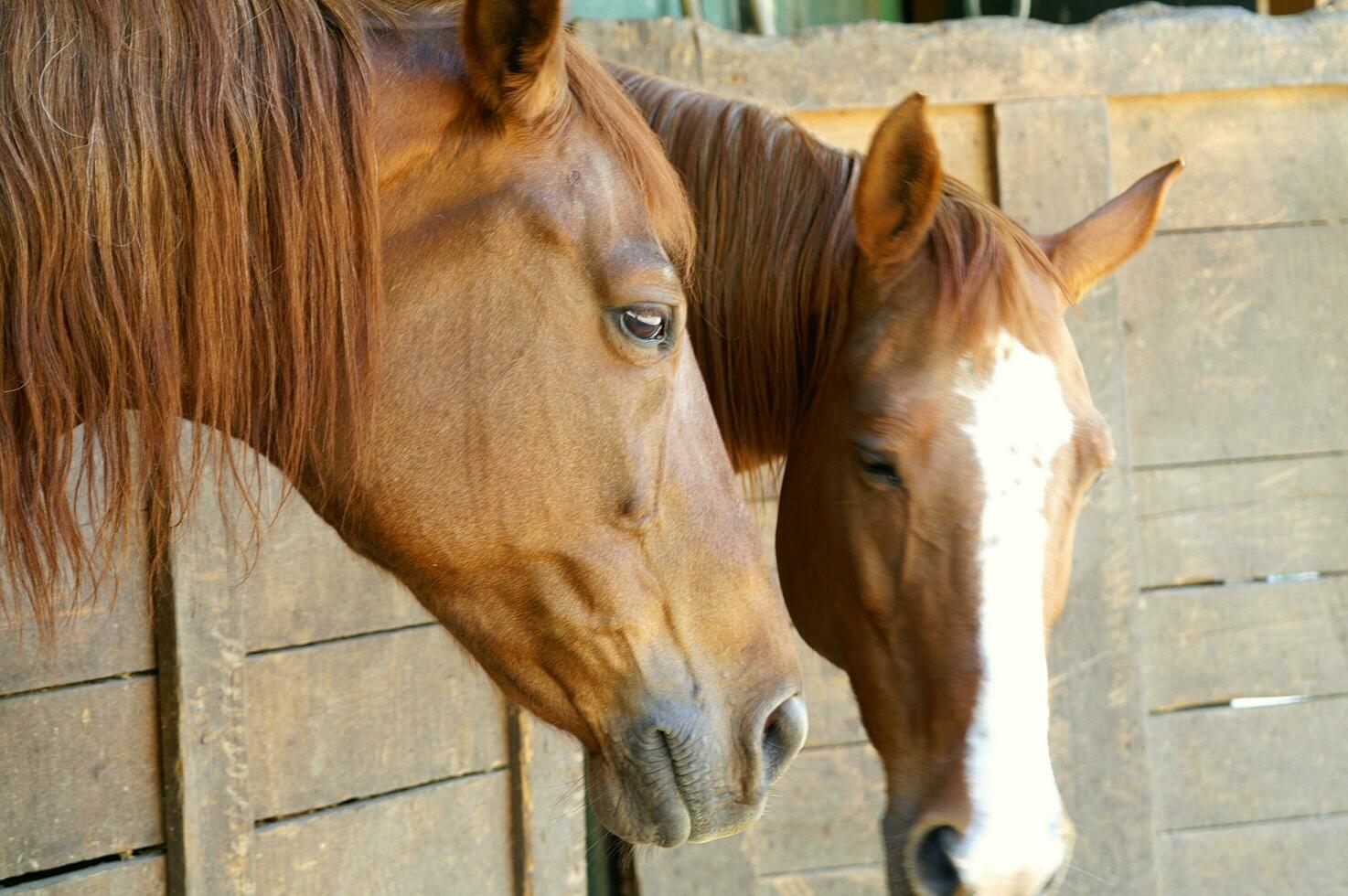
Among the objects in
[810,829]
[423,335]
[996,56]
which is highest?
[996,56]

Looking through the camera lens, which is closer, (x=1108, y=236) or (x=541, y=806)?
(x=1108, y=236)

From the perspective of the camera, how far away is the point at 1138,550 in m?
2.63

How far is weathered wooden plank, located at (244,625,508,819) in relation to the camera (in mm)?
2037

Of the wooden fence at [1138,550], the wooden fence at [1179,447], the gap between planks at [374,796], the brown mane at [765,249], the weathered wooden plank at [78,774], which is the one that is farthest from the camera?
the wooden fence at [1179,447]

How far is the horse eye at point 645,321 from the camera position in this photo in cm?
127

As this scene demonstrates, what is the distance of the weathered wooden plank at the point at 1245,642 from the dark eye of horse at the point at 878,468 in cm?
128

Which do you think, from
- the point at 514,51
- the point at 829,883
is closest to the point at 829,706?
the point at 829,883

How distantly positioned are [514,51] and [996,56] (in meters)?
1.66

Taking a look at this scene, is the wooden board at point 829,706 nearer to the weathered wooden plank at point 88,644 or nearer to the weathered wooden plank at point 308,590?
the weathered wooden plank at point 308,590

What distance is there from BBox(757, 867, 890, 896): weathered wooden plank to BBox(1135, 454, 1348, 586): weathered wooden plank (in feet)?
3.06

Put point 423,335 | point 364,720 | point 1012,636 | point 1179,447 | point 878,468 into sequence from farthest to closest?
1. point 1179,447
2. point 364,720
3. point 878,468
4. point 1012,636
5. point 423,335

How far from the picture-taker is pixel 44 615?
4.43 feet

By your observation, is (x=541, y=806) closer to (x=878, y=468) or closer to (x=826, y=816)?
(x=826, y=816)

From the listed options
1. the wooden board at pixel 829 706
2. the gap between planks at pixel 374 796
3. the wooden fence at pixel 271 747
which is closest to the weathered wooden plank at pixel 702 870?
the wooden fence at pixel 271 747
